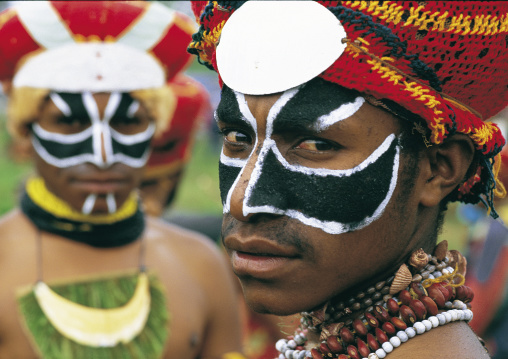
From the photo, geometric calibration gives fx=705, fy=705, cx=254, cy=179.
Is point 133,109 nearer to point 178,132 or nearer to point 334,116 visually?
point 178,132

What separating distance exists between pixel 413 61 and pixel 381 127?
0.64ft

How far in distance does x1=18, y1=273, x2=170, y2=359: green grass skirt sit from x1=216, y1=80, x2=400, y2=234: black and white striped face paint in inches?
87.5

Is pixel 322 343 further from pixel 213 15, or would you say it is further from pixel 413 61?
pixel 213 15

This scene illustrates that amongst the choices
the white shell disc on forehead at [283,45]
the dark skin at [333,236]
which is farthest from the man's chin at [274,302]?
the white shell disc on forehead at [283,45]

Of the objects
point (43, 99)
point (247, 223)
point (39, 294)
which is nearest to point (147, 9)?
point (43, 99)

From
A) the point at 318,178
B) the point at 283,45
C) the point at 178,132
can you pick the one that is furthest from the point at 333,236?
the point at 178,132

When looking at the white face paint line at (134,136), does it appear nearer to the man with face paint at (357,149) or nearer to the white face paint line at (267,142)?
the man with face paint at (357,149)

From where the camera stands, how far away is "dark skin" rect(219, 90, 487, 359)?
193 centimetres

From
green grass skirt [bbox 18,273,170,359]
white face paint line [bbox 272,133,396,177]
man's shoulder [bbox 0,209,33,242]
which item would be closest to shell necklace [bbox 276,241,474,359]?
white face paint line [bbox 272,133,396,177]

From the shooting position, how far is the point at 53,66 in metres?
4.03

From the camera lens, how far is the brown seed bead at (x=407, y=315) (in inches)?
77.3

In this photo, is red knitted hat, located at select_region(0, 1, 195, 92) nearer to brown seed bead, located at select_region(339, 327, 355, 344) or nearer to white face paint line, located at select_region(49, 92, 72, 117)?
white face paint line, located at select_region(49, 92, 72, 117)

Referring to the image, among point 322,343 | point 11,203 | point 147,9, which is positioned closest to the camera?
point 322,343

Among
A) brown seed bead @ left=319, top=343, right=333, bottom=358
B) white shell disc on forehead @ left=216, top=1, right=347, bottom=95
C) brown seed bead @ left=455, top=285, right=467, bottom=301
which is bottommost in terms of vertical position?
brown seed bead @ left=319, top=343, right=333, bottom=358
